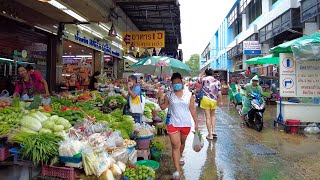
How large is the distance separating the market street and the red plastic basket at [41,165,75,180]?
1.97m

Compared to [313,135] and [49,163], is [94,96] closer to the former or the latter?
[49,163]

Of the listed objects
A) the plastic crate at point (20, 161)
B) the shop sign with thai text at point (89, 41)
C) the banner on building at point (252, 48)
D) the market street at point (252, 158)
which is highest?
the banner on building at point (252, 48)

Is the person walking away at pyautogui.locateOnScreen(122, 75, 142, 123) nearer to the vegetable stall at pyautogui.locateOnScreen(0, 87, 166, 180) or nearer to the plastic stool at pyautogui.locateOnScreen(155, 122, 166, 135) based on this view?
the vegetable stall at pyautogui.locateOnScreen(0, 87, 166, 180)

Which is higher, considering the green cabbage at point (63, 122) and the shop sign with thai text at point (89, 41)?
the shop sign with thai text at point (89, 41)

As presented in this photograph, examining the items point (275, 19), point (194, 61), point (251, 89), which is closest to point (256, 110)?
point (251, 89)

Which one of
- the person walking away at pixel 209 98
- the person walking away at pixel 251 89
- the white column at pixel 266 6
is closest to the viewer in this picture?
the person walking away at pixel 209 98

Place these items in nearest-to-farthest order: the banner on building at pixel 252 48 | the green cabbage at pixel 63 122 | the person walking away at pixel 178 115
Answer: the green cabbage at pixel 63 122 → the person walking away at pixel 178 115 → the banner on building at pixel 252 48

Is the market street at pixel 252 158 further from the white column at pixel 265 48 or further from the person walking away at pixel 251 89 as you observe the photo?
the white column at pixel 265 48

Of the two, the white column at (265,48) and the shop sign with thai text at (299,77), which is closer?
the shop sign with thai text at (299,77)

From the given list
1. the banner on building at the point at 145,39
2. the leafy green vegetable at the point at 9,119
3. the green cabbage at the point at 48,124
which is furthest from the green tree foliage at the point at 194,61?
the green cabbage at the point at 48,124

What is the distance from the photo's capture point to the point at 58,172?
3707 millimetres

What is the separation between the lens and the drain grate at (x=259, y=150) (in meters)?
6.78

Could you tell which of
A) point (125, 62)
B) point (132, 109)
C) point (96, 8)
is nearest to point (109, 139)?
point (132, 109)

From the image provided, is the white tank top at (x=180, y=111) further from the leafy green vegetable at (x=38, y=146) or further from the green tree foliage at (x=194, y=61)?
the green tree foliage at (x=194, y=61)
